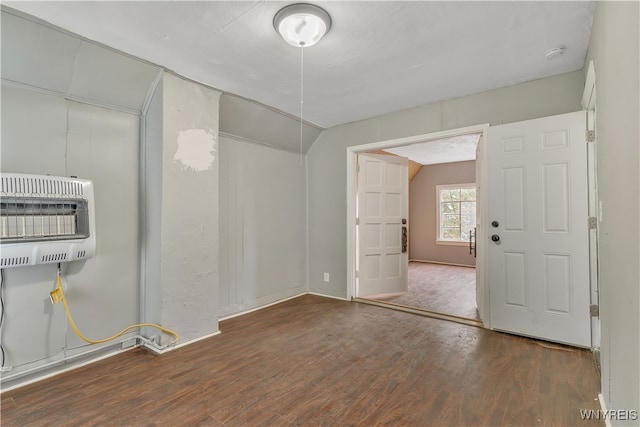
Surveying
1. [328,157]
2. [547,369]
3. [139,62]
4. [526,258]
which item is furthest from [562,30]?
[139,62]

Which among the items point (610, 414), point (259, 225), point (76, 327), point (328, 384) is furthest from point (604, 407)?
point (76, 327)

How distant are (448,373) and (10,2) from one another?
363cm

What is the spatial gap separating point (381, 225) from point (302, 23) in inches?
112

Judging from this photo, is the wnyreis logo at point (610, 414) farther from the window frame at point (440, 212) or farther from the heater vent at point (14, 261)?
the window frame at point (440, 212)

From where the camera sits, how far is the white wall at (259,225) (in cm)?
326

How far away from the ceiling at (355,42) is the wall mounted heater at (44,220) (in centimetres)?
105

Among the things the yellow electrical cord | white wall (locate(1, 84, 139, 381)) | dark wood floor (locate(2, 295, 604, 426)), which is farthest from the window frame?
white wall (locate(1, 84, 139, 381))

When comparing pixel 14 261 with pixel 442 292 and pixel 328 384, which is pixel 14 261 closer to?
pixel 328 384

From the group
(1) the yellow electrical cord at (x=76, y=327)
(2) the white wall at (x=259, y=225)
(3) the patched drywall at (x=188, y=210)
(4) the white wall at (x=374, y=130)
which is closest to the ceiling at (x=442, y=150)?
(4) the white wall at (x=374, y=130)

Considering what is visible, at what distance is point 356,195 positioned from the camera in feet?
12.8

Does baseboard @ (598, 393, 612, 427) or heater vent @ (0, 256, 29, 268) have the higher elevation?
heater vent @ (0, 256, 29, 268)

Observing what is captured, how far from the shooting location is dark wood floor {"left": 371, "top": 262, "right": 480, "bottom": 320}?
352cm

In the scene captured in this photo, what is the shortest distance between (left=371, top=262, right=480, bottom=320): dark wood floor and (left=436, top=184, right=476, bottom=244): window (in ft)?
3.17

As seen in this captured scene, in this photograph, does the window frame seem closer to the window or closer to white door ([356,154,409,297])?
the window
